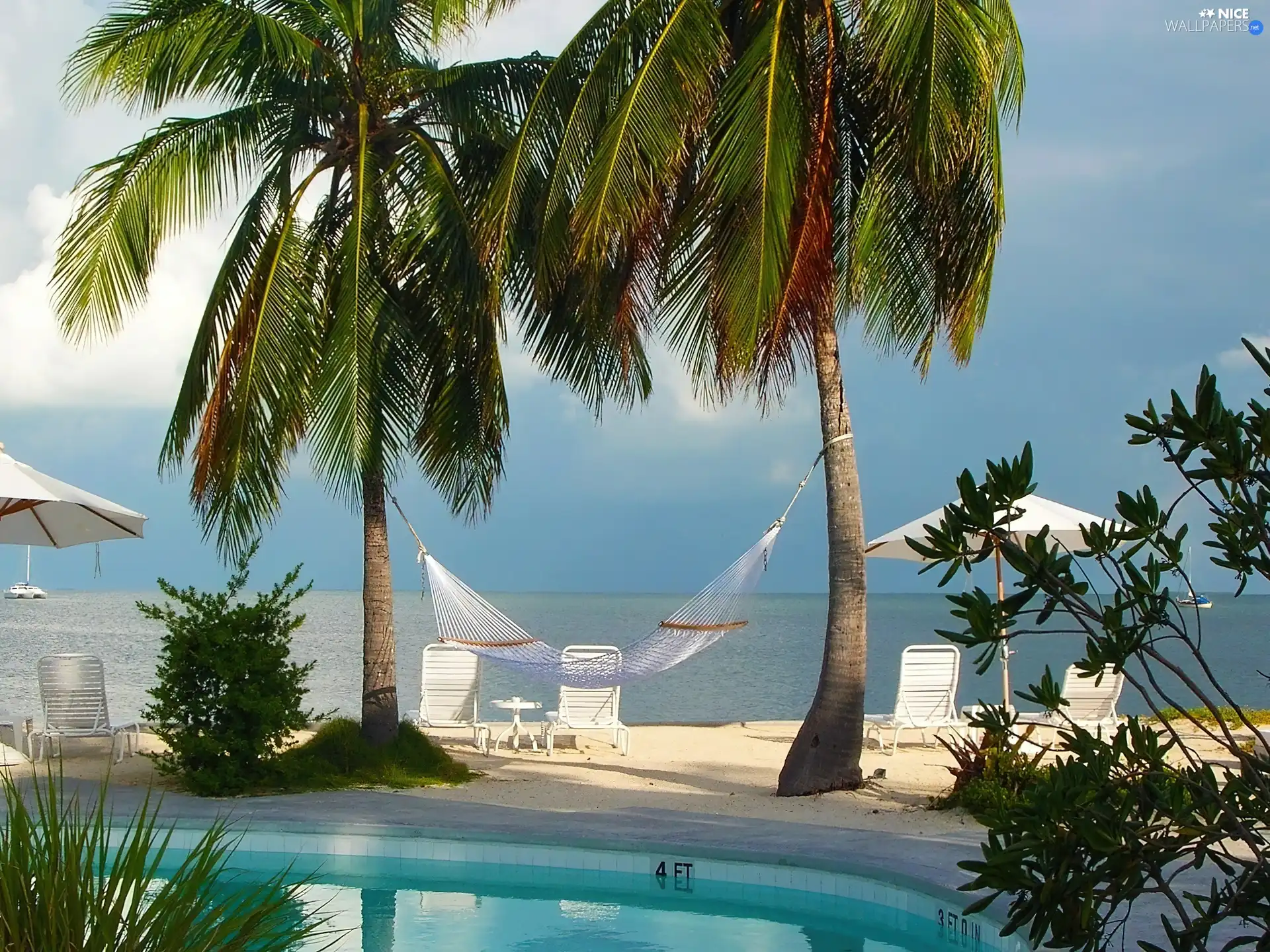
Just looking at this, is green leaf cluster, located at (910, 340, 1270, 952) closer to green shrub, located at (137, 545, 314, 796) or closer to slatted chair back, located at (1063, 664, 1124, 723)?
green shrub, located at (137, 545, 314, 796)

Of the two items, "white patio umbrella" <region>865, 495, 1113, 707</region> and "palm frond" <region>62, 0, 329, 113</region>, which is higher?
"palm frond" <region>62, 0, 329, 113</region>

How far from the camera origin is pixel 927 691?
9188mm

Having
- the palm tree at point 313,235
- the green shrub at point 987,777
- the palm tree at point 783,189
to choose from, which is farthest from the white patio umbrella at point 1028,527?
the palm tree at point 313,235

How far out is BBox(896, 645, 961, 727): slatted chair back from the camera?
29.8 ft

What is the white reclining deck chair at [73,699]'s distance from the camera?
28.0 ft

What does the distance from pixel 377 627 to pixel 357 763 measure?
2.86ft

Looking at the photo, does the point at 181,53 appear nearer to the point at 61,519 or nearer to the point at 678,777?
the point at 61,519

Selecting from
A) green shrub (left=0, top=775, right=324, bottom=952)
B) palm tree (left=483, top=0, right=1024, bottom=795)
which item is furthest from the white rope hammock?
green shrub (left=0, top=775, right=324, bottom=952)

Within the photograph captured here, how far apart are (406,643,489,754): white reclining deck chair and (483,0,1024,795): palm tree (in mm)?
2672

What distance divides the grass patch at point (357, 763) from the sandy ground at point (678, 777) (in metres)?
0.25

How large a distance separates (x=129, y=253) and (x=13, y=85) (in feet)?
20.8

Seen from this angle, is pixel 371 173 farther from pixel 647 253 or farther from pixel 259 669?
pixel 259 669

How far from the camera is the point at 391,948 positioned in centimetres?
533

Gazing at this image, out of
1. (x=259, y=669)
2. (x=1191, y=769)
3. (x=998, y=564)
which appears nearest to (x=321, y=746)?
(x=259, y=669)
